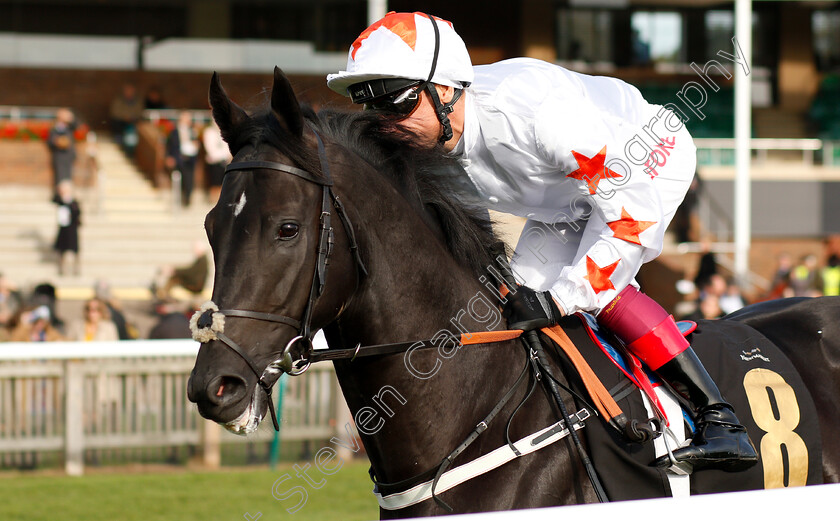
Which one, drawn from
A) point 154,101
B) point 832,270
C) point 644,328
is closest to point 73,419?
point 644,328

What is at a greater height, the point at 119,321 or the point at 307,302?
the point at 307,302

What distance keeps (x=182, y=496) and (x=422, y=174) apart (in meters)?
3.77

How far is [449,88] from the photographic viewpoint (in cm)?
245

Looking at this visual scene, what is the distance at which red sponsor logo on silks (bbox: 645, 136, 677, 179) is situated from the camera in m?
2.56

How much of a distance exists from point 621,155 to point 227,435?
4.60 metres

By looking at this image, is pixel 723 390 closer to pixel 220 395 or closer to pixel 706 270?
pixel 220 395

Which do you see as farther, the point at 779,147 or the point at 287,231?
the point at 779,147

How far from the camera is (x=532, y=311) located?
7.78 ft

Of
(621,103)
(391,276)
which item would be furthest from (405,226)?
(621,103)

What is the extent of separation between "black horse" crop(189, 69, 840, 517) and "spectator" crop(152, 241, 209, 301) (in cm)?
699

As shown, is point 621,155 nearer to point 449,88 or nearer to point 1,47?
point 449,88

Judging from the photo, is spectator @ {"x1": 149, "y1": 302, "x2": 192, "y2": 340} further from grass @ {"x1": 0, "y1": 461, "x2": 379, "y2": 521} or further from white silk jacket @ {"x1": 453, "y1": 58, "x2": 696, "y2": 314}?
white silk jacket @ {"x1": 453, "y1": 58, "x2": 696, "y2": 314}

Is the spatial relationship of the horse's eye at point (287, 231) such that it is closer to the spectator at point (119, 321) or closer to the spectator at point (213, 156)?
the spectator at point (119, 321)

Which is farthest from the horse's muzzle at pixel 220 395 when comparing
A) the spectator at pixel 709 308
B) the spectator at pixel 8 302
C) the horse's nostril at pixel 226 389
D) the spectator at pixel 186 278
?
the spectator at pixel 186 278
